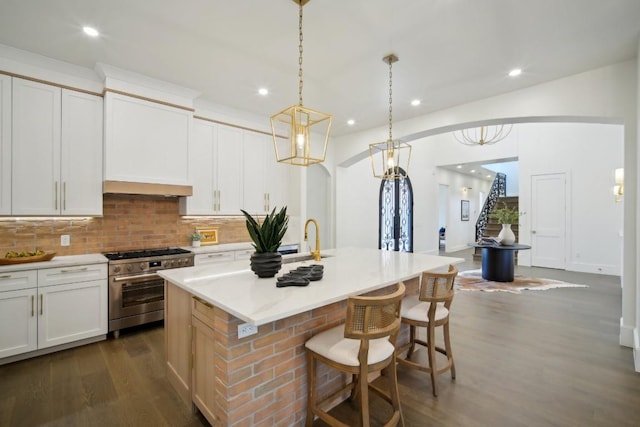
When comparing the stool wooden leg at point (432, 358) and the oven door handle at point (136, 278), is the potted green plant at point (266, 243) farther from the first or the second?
the oven door handle at point (136, 278)

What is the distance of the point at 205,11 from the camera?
2.34 m

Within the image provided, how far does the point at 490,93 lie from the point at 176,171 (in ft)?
13.8

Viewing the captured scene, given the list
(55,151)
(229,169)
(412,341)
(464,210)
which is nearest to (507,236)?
(412,341)

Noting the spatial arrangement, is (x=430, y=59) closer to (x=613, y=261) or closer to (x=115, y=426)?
(x=115, y=426)

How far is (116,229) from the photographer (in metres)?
3.72

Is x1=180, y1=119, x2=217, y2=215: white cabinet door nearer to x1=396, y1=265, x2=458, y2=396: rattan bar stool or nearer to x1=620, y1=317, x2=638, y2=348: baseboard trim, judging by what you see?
x1=396, y1=265, x2=458, y2=396: rattan bar stool

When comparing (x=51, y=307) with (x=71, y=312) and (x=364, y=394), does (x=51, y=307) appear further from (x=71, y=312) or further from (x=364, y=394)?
(x=364, y=394)

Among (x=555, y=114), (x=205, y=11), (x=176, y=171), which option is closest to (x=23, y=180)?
(x=176, y=171)

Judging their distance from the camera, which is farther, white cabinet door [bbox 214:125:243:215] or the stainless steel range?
white cabinet door [bbox 214:125:243:215]

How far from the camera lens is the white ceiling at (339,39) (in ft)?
7.55

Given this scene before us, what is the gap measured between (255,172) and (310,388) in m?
3.56

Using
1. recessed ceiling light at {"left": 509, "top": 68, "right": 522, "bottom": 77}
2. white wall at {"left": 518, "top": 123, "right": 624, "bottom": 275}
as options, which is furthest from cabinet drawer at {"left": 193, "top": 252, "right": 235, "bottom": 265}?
white wall at {"left": 518, "top": 123, "right": 624, "bottom": 275}

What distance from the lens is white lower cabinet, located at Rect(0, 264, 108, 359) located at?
105 inches

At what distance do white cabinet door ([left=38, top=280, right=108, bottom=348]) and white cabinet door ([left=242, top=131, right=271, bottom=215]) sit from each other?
2205mm
